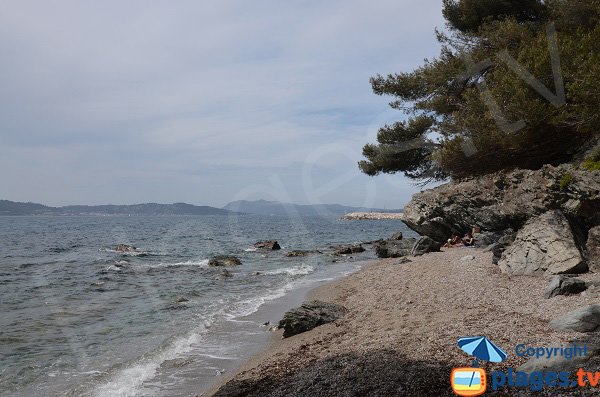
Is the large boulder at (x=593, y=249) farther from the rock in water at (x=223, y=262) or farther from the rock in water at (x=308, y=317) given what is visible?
the rock in water at (x=223, y=262)

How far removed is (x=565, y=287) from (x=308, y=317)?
7.30 meters

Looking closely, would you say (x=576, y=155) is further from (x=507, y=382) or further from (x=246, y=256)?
(x=246, y=256)

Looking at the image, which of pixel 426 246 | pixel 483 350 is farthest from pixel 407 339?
pixel 426 246

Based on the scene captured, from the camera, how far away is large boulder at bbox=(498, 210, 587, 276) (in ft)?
42.7

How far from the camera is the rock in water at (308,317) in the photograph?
42.6 ft

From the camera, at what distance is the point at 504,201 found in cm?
1781

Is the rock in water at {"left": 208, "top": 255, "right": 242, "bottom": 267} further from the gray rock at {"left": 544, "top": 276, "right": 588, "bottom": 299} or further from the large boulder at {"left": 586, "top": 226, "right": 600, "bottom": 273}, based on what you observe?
the gray rock at {"left": 544, "top": 276, "right": 588, "bottom": 299}

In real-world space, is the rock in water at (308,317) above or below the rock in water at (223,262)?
above

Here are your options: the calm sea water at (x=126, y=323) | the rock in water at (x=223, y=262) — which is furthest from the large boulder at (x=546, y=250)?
the rock in water at (x=223, y=262)

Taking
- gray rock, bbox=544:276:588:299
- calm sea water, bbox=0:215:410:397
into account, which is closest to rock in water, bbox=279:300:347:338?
calm sea water, bbox=0:215:410:397

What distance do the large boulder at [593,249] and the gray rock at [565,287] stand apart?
272 centimetres

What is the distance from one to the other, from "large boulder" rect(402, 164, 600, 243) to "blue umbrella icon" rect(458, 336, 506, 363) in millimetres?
9020

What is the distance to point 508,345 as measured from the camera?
737 cm

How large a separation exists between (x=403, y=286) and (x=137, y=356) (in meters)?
10.6
